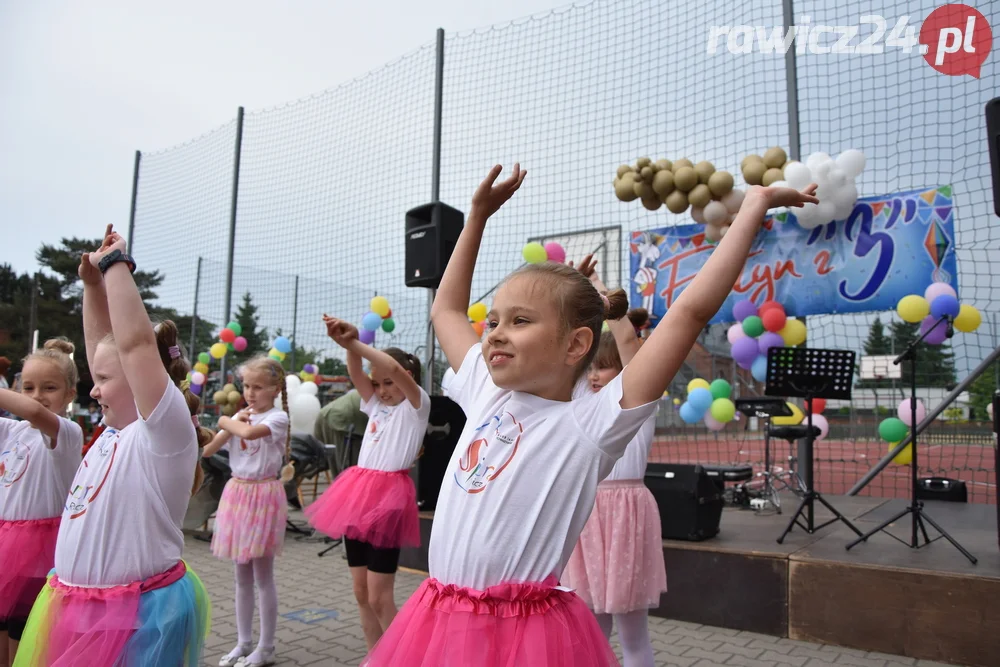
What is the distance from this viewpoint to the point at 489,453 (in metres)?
1.53

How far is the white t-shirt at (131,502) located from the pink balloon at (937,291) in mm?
5070

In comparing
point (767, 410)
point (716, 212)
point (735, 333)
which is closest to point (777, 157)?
point (716, 212)

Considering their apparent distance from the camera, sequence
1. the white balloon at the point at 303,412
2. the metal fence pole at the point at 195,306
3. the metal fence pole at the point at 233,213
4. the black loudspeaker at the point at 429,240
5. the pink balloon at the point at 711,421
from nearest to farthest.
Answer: the black loudspeaker at the point at 429,240, the pink balloon at the point at 711,421, the white balloon at the point at 303,412, the metal fence pole at the point at 233,213, the metal fence pole at the point at 195,306

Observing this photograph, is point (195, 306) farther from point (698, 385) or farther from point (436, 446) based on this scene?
point (698, 385)

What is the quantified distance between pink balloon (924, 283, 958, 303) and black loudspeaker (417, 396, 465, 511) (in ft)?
12.0

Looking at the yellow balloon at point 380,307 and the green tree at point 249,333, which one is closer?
the yellow balloon at point 380,307

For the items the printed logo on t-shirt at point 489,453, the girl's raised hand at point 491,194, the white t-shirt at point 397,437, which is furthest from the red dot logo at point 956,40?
the printed logo on t-shirt at point 489,453

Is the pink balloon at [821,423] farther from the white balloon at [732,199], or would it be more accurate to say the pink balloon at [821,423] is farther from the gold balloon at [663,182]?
the gold balloon at [663,182]

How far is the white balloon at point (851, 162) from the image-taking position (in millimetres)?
5238

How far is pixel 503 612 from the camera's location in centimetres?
138

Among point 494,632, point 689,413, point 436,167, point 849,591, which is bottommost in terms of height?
point 849,591

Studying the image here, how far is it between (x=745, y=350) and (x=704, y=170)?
1.54 metres

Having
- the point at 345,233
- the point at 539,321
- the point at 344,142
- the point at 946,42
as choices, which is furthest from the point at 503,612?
the point at 344,142

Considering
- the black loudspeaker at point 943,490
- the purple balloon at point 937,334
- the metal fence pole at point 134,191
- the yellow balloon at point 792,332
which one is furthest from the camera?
the metal fence pole at point 134,191
